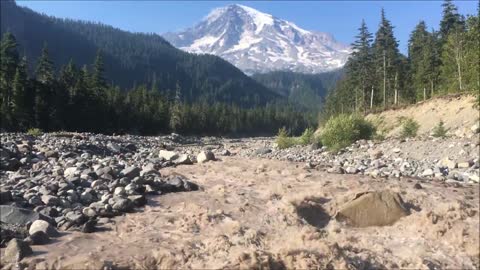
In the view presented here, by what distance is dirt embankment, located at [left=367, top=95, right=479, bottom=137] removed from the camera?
109 ft

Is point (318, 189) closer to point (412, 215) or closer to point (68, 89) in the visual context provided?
point (412, 215)

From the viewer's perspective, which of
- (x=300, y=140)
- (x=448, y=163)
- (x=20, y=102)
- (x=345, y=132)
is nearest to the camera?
(x=448, y=163)

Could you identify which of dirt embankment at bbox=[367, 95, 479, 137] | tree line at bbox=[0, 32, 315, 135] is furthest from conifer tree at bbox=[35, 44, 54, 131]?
dirt embankment at bbox=[367, 95, 479, 137]

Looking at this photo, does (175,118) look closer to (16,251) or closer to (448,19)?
(448,19)

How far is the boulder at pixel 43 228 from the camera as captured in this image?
32.8 feet

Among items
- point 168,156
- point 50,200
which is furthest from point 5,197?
point 168,156

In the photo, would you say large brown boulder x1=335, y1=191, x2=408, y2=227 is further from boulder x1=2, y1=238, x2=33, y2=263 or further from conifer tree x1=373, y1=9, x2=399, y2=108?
conifer tree x1=373, y1=9, x2=399, y2=108

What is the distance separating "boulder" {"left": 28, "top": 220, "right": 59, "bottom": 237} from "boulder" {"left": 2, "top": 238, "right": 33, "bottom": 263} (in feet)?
2.65

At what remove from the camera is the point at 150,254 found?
30.4ft

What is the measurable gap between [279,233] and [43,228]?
17.4 feet

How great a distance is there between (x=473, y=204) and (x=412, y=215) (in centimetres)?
177

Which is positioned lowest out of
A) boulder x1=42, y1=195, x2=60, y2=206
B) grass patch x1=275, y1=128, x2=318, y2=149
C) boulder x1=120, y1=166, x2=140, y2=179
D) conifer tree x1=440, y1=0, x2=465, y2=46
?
boulder x1=42, y1=195, x2=60, y2=206

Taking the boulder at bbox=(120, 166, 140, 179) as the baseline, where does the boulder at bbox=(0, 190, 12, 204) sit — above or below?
below

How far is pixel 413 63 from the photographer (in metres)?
75.2
